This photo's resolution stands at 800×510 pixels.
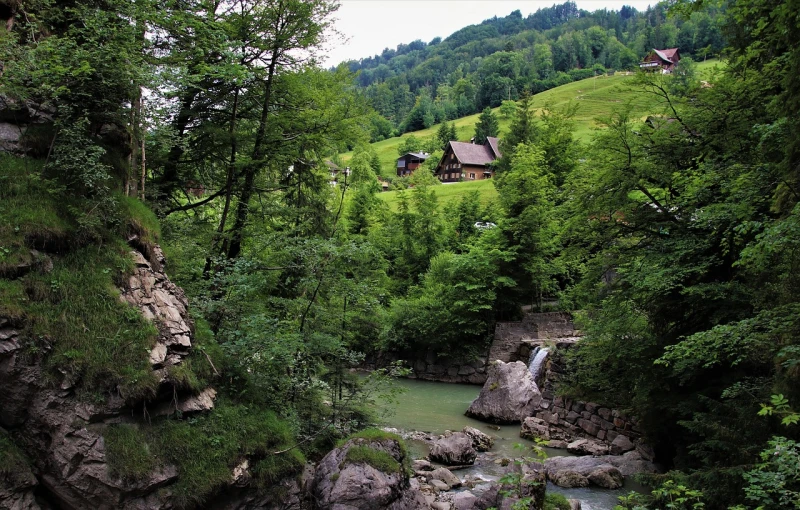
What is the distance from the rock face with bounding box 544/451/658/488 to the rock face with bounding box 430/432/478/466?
211 centimetres

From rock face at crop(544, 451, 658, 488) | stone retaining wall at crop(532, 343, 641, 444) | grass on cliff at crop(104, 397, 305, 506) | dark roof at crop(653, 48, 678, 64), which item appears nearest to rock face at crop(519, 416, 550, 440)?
stone retaining wall at crop(532, 343, 641, 444)

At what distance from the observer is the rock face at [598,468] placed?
1196cm

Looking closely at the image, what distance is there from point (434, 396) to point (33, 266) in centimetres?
1872

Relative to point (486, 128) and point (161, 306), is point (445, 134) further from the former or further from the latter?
point (161, 306)

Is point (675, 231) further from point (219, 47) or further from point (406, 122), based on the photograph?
point (406, 122)

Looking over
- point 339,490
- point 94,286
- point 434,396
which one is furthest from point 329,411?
point 434,396

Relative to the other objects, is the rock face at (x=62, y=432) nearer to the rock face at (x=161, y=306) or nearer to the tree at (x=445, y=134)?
the rock face at (x=161, y=306)

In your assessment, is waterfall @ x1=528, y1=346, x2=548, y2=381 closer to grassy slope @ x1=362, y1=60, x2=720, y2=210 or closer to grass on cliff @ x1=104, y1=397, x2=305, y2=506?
grass on cliff @ x1=104, y1=397, x2=305, y2=506

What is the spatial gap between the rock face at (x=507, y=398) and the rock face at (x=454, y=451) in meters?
4.19

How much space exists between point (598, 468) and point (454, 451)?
12.2 ft

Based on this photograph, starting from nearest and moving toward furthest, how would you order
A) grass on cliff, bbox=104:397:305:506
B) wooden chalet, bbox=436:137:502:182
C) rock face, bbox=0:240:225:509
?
rock face, bbox=0:240:225:509 → grass on cliff, bbox=104:397:305:506 → wooden chalet, bbox=436:137:502:182

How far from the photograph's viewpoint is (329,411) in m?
10.7

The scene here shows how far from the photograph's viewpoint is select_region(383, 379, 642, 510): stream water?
11461mm

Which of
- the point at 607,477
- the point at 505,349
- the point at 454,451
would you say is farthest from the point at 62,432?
the point at 505,349
